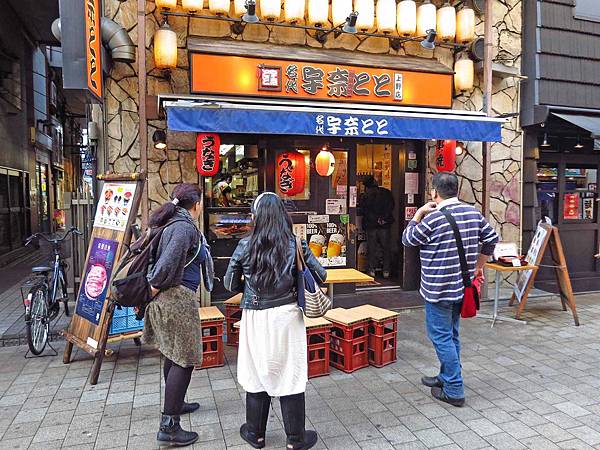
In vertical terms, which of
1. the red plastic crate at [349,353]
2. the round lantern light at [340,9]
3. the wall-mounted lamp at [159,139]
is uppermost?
the round lantern light at [340,9]

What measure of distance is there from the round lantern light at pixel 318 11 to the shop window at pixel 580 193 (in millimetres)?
5800

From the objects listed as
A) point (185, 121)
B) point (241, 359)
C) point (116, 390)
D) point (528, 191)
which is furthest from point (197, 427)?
point (528, 191)

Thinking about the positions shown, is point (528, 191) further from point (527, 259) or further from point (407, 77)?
point (407, 77)

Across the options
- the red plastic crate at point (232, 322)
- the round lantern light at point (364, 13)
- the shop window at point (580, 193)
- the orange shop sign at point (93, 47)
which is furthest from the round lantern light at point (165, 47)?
the shop window at point (580, 193)

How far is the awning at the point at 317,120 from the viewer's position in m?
5.52

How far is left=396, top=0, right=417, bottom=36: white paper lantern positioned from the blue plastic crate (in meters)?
5.90

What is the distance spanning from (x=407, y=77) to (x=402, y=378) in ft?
16.0

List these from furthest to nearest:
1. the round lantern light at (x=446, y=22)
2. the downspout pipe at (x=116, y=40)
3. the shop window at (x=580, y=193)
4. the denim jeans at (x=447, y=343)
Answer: the shop window at (x=580, y=193)
the round lantern light at (x=446, y=22)
the downspout pipe at (x=116, y=40)
the denim jeans at (x=447, y=343)

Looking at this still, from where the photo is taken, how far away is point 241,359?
3266 millimetres

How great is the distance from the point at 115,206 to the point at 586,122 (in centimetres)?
781

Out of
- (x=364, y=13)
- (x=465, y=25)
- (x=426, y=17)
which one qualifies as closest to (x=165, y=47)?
(x=364, y=13)

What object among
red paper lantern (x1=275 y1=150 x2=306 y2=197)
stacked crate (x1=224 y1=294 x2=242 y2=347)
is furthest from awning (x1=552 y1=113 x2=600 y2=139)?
stacked crate (x1=224 y1=294 x2=242 y2=347)

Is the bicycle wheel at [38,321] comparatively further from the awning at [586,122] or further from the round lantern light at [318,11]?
the awning at [586,122]

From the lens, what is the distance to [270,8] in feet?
21.6
